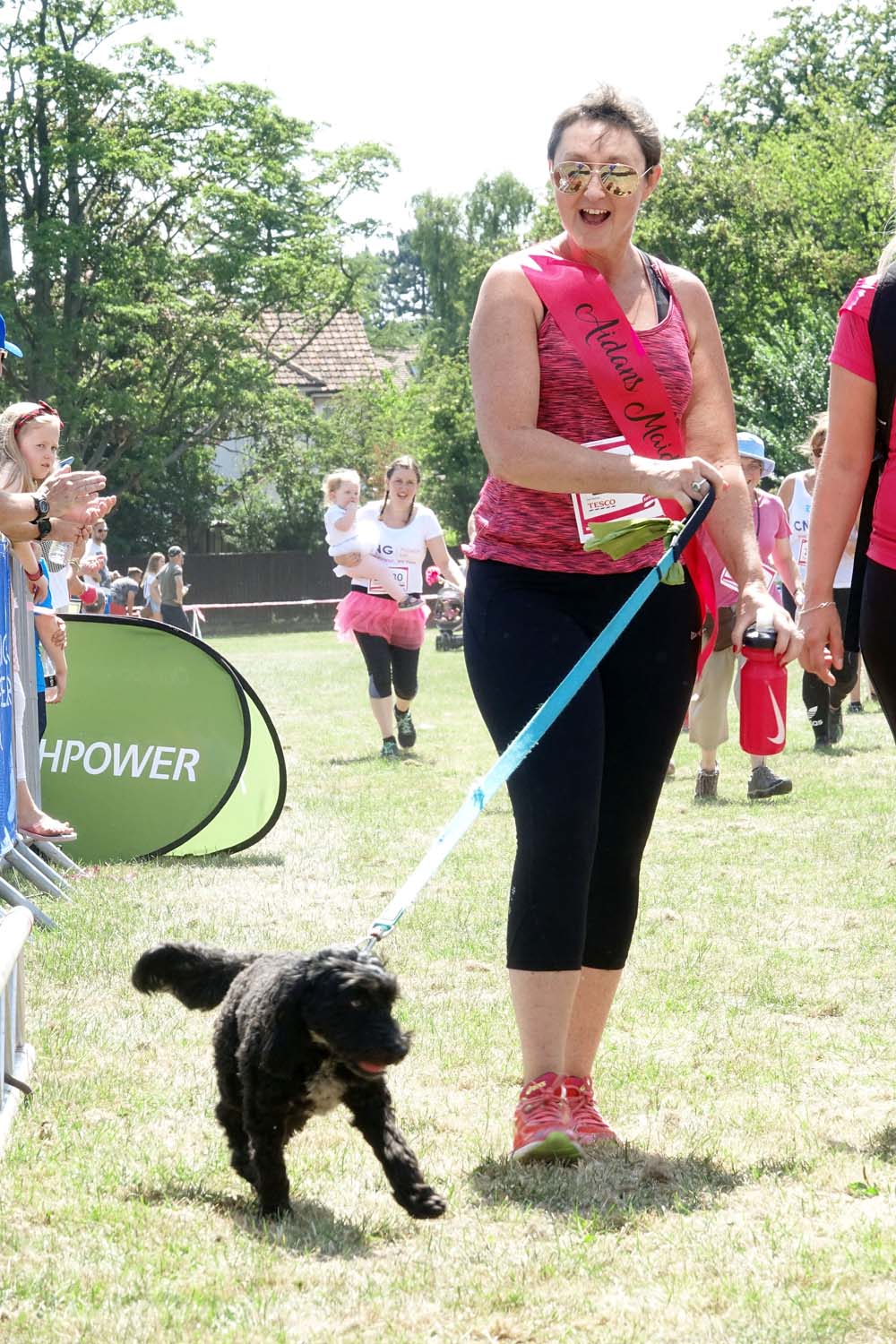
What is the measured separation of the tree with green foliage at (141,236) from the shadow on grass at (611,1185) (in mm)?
37989

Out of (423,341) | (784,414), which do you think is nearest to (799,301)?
(784,414)

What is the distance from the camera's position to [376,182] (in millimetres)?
45219

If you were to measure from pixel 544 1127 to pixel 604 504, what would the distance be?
1.29 meters

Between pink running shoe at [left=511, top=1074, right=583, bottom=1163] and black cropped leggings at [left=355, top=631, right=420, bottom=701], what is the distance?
8.02 meters

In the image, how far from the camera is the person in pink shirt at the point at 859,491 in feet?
11.0

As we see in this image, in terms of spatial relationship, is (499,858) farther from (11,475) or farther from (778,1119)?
(778,1119)

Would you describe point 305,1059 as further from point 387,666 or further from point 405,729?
point 405,729

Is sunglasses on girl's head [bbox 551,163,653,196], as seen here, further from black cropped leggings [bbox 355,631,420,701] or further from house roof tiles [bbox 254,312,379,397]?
house roof tiles [bbox 254,312,379,397]

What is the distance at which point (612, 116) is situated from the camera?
334cm

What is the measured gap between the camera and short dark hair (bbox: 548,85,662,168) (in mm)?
3348

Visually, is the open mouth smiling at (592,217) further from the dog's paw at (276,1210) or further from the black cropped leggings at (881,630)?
the dog's paw at (276,1210)

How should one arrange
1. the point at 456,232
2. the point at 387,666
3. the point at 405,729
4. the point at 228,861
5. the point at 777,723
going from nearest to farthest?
the point at 777,723, the point at 228,861, the point at 387,666, the point at 405,729, the point at 456,232

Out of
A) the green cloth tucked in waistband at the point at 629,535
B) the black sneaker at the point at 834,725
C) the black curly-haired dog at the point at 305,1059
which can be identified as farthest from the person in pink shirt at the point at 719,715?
the black curly-haired dog at the point at 305,1059

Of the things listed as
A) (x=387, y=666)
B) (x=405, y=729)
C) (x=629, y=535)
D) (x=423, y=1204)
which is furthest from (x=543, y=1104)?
(x=405, y=729)
